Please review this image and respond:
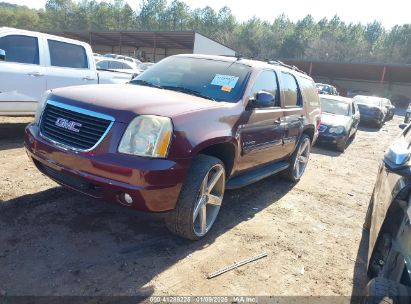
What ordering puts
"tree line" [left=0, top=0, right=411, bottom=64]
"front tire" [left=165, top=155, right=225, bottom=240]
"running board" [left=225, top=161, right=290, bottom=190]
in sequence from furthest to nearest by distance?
"tree line" [left=0, top=0, right=411, bottom=64]
"running board" [left=225, top=161, right=290, bottom=190]
"front tire" [left=165, top=155, right=225, bottom=240]

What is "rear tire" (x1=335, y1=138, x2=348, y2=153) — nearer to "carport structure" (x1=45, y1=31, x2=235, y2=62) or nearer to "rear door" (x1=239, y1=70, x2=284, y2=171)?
"rear door" (x1=239, y1=70, x2=284, y2=171)

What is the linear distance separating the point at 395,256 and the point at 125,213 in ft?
9.04

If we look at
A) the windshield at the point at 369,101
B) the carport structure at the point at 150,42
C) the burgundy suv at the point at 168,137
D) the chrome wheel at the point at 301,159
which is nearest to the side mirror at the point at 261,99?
the burgundy suv at the point at 168,137

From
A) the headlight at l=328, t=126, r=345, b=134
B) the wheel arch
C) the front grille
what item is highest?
the front grille

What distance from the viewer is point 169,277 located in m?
3.15

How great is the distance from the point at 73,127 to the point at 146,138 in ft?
2.38

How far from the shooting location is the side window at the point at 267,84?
4.48 metres

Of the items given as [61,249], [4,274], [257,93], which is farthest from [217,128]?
[4,274]

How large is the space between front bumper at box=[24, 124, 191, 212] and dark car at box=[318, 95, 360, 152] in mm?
7768

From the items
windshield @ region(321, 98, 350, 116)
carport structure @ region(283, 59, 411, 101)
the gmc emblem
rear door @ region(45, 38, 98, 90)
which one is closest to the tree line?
carport structure @ region(283, 59, 411, 101)

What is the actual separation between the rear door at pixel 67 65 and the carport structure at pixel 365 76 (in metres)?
37.7

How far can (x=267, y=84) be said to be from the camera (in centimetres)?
483

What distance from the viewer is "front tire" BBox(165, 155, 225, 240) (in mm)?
3414

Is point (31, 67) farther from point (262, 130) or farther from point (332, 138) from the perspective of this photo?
point (332, 138)
